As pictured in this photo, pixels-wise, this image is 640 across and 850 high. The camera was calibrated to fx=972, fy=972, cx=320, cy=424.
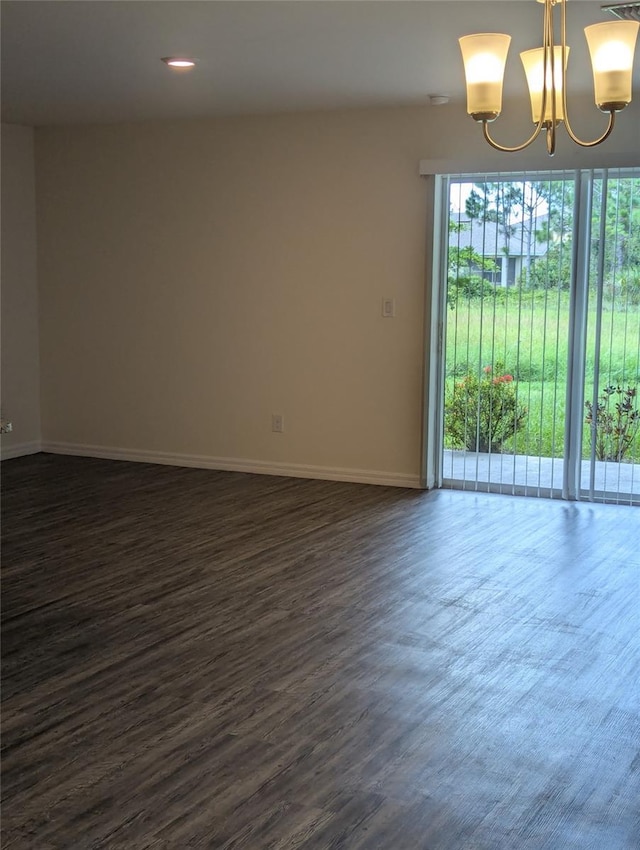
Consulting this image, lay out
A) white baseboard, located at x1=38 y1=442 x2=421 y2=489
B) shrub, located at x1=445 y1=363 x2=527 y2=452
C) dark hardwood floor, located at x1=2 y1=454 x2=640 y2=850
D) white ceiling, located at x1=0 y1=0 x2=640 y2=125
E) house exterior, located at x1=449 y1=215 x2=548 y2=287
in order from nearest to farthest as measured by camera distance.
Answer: dark hardwood floor, located at x1=2 y1=454 x2=640 y2=850 → white ceiling, located at x1=0 y1=0 x2=640 y2=125 → house exterior, located at x1=449 y1=215 x2=548 y2=287 → shrub, located at x1=445 y1=363 x2=527 y2=452 → white baseboard, located at x1=38 y1=442 x2=421 y2=489

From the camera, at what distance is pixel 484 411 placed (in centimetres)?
613

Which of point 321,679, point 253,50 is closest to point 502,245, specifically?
point 253,50

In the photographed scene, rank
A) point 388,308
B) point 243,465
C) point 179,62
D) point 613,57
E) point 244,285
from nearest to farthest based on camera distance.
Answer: point 613,57 < point 179,62 < point 388,308 < point 244,285 < point 243,465

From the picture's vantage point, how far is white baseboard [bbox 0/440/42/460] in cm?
720

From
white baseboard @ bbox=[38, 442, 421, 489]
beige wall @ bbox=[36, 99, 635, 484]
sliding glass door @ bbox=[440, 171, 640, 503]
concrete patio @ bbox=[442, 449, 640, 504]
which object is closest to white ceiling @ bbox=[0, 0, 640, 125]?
beige wall @ bbox=[36, 99, 635, 484]

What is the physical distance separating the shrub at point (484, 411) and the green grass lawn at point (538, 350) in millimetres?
44

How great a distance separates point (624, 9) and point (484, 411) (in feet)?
9.17

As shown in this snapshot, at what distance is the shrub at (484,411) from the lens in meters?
6.06

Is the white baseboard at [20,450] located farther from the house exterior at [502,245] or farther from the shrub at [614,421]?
the shrub at [614,421]

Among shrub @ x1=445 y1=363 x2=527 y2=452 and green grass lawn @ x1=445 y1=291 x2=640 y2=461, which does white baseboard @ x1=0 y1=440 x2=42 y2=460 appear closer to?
shrub @ x1=445 y1=363 x2=527 y2=452

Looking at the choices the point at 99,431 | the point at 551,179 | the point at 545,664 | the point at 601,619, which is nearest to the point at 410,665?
the point at 545,664

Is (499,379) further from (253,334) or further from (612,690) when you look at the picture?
(612,690)

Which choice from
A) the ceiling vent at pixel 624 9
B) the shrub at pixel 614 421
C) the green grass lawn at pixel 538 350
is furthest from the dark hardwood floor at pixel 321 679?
the ceiling vent at pixel 624 9

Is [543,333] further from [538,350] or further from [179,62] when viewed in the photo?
[179,62]
